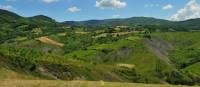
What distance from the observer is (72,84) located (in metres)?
44.5

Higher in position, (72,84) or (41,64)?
(72,84)

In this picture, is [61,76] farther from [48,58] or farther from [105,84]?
[105,84]

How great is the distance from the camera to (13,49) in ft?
623

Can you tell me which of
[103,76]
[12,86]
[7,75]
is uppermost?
[12,86]

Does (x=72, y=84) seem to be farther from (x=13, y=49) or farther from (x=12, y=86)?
(x=13, y=49)

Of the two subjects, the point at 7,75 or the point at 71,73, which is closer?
the point at 7,75

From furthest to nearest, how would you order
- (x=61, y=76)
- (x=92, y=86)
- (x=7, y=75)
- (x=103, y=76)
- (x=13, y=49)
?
(x=13, y=49)
(x=103, y=76)
(x=61, y=76)
(x=7, y=75)
(x=92, y=86)

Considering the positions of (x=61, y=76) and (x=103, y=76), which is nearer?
(x=61, y=76)

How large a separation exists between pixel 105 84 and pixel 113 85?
975 millimetres

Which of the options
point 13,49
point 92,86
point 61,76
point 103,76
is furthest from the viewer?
point 13,49

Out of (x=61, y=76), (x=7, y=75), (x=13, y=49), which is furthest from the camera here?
(x=13, y=49)

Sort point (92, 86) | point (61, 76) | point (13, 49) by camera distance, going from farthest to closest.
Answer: point (13, 49), point (61, 76), point (92, 86)

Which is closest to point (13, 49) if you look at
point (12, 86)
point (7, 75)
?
point (7, 75)

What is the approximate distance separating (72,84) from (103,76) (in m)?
128
